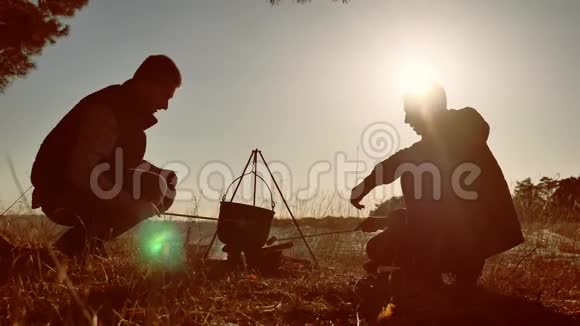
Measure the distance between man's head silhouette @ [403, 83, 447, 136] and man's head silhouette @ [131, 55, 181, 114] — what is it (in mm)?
2407

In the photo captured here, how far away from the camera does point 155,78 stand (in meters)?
4.45

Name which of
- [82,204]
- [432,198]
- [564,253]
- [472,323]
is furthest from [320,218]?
[472,323]

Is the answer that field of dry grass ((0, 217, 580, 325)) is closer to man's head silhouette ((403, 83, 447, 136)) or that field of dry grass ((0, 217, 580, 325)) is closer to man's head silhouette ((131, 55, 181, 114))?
man's head silhouette ((131, 55, 181, 114))

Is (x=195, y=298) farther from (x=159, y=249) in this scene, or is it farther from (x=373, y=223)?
(x=373, y=223)

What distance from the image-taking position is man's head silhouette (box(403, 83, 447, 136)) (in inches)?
174

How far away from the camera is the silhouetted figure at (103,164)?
384cm

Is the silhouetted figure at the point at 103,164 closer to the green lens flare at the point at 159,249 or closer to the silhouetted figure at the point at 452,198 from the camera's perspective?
the green lens flare at the point at 159,249

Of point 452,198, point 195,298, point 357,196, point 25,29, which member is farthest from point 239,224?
point 25,29

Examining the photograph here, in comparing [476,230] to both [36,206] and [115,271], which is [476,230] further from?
[36,206]

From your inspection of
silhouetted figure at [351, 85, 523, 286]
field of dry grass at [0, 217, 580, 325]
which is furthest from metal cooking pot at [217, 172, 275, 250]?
silhouetted figure at [351, 85, 523, 286]

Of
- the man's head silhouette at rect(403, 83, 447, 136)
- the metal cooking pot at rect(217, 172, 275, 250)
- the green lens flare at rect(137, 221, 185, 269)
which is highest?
the man's head silhouette at rect(403, 83, 447, 136)

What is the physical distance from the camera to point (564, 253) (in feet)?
24.0

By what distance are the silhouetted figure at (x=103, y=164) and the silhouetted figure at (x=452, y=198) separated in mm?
2514

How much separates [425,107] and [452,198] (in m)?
0.93
